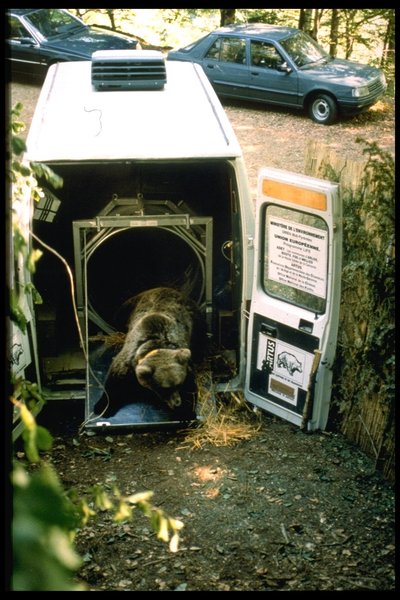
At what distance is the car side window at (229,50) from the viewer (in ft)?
49.7

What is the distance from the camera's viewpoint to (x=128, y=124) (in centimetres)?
614

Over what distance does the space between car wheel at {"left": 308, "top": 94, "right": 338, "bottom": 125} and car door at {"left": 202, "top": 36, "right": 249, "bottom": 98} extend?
165 centimetres

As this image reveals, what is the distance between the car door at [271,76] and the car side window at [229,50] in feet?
0.83

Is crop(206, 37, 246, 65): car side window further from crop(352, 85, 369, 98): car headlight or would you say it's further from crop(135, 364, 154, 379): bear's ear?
crop(135, 364, 154, 379): bear's ear

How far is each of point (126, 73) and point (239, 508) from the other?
461cm

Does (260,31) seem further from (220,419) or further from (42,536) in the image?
(42,536)

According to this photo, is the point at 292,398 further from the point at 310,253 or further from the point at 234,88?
the point at 234,88

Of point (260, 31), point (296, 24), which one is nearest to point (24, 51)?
point (260, 31)

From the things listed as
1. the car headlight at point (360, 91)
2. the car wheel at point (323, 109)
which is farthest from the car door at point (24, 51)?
the car headlight at point (360, 91)

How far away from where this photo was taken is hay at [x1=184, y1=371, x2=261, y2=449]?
232 inches

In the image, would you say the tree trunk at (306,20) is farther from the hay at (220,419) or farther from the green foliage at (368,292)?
the hay at (220,419)

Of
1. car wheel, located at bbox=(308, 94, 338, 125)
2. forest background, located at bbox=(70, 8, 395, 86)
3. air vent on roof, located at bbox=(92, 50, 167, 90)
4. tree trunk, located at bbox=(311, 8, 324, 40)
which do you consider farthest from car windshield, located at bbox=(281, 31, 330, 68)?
air vent on roof, located at bbox=(92, 50, 167, 90)

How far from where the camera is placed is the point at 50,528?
136 centimetres

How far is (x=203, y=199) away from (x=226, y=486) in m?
3.41
